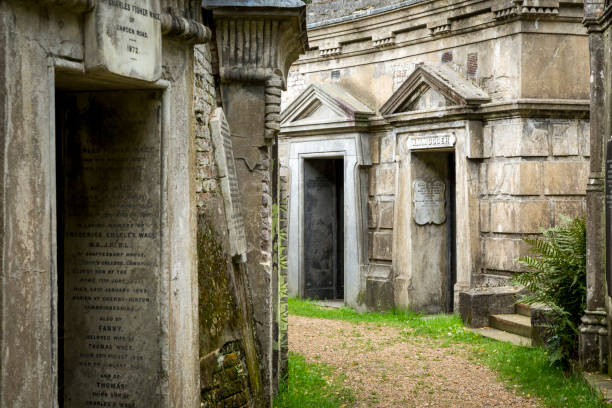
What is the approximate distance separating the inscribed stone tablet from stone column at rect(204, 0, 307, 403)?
42 cm

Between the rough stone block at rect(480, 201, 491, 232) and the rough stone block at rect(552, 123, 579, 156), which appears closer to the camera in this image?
the rough stone block at rect(552, 123, 579, 156)

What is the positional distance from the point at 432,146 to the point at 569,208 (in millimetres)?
2303

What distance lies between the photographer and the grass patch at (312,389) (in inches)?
280

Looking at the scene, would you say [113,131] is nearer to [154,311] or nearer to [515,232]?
[154,311]

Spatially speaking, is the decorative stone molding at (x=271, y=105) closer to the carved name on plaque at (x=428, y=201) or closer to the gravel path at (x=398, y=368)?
the gravel path at (x=398, y=368)

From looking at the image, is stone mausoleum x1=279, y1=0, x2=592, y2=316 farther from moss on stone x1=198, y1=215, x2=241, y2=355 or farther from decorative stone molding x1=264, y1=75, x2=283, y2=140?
moss on stone x1=198, y1=215, x2=241, y2=355

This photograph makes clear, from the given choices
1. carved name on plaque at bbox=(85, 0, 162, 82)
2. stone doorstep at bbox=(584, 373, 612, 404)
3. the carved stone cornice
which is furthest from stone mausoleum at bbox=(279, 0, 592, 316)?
the carved stone cornice

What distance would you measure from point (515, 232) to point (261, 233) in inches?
210

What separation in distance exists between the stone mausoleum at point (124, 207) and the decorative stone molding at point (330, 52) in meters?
7.62

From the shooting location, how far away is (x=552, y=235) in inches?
332

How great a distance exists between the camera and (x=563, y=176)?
433 inches


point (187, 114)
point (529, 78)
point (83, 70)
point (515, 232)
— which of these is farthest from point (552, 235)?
point (83, 70)

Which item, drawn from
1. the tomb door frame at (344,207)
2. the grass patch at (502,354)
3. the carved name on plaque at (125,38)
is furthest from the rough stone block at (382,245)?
the carved name on plaque at (125,38)

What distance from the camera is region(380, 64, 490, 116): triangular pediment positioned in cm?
1140
